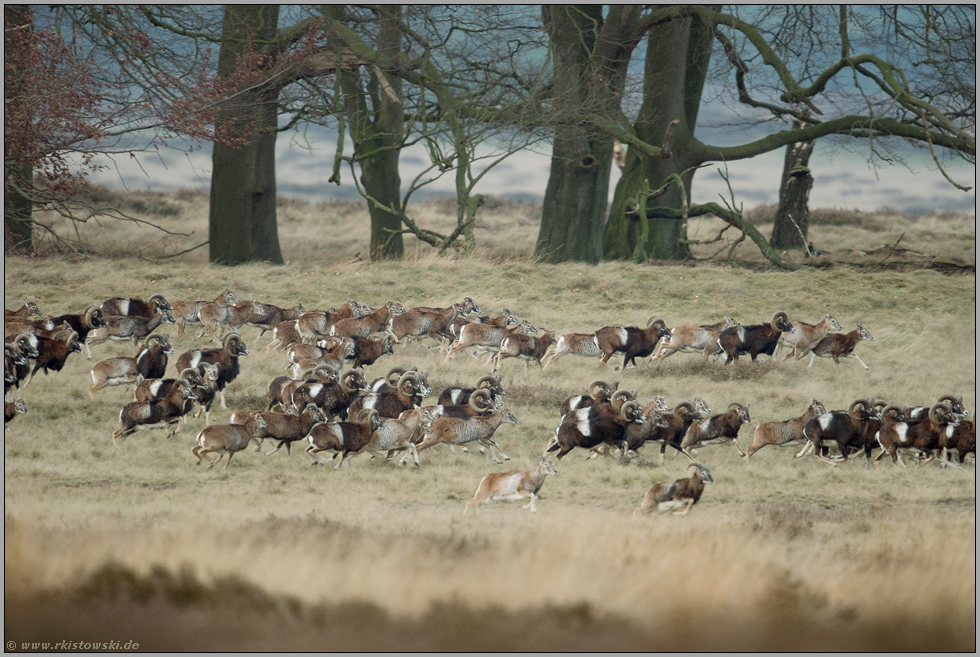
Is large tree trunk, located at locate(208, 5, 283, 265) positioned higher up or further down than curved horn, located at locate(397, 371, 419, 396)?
higher up

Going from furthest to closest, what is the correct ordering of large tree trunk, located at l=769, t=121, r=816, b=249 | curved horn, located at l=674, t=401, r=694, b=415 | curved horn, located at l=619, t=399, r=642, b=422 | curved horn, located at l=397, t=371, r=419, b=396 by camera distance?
1. large tree trunk, located at l=769, t=121, r=816, b=249
2. curved horn, located at l=397, t=371, r=419, b=396
3. curved horn, located at l=674, t=401, r=694, b=415
4. curved horn, located at l=619, t=399, r=642, b=422

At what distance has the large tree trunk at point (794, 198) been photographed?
19.3m

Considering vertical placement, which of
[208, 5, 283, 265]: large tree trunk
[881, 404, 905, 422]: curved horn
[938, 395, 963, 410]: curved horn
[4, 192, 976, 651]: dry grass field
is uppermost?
[208, 5, 283, 265]: large tree trunk

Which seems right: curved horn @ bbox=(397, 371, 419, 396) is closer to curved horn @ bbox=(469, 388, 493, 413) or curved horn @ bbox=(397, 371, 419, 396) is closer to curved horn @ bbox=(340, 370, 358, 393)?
curved horn @ bbox=(340, 370, 358, 393)

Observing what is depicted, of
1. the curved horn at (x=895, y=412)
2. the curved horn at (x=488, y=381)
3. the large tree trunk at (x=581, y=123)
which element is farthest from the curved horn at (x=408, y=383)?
the large tree trunk at (x=581, y=123)

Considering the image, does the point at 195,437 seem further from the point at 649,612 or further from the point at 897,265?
the point at 897,265

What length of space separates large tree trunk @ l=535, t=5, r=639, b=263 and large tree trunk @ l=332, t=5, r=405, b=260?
259 centimetres

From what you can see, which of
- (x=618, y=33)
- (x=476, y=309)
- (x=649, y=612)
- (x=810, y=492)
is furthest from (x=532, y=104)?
(x=649, y=612)

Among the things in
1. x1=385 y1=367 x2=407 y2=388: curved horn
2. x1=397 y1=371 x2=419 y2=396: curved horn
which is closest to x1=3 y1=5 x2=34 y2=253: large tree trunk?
x1=385 y1=367 x2=407 y2=388: curved horn

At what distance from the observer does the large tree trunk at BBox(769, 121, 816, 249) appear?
1928 cm

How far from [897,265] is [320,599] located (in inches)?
446

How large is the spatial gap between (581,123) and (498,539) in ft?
34.7

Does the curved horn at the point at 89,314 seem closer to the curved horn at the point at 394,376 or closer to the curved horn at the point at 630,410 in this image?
the curved horn at the point at 394,376

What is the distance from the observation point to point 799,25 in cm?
1548
